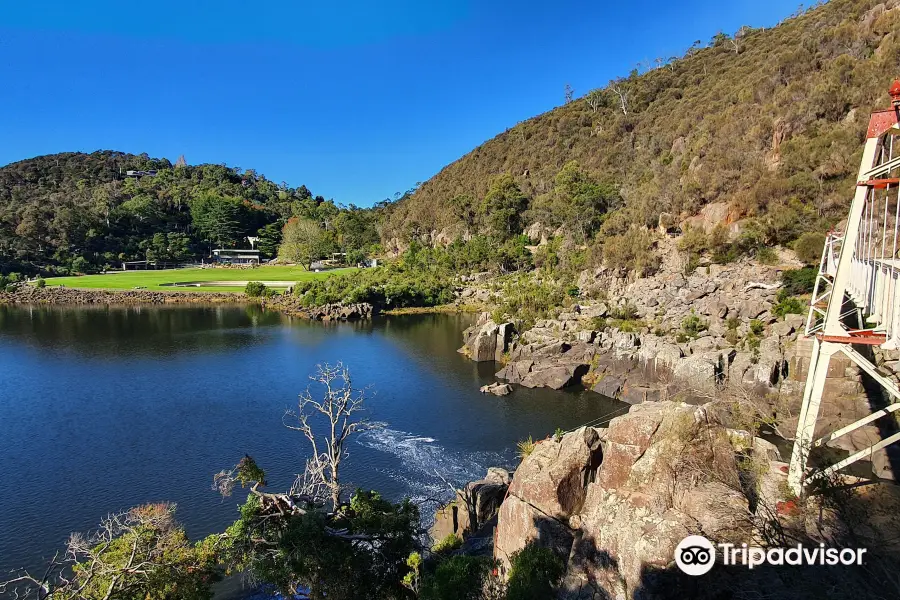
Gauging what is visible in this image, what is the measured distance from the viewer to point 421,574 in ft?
45.4

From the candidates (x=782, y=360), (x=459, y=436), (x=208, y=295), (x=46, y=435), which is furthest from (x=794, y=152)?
→ (x=208, y=295)

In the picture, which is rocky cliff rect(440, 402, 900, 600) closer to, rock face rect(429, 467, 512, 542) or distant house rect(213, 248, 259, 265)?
rock face rect(429, 467, 512, 542)

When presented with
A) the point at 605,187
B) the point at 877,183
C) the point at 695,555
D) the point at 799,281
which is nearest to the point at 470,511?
the point at 695,555

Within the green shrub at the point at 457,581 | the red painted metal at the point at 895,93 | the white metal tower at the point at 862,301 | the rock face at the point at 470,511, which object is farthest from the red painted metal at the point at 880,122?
the rock face at the point at 470,511

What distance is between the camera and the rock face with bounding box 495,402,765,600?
921 cm

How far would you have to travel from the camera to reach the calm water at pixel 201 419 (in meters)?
21.2

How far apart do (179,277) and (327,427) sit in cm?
8756

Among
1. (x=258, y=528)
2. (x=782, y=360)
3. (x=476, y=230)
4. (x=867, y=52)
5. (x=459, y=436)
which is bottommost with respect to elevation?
(x=459, y=436)

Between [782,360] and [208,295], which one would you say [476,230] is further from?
[782,360]

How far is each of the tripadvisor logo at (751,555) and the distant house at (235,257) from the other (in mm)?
134646

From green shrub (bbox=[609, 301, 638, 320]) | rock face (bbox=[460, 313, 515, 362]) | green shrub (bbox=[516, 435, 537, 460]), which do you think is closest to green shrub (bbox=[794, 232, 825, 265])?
green shrub (bbox=[609, 301, 638, 320])

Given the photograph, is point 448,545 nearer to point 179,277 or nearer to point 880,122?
point 880,122

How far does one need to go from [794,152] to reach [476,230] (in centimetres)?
6161

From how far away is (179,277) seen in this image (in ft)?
337
